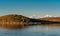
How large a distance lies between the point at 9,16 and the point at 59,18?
56.6m

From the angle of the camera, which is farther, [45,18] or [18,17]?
[45,18]

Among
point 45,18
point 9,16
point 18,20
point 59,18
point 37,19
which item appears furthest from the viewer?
point 59,18

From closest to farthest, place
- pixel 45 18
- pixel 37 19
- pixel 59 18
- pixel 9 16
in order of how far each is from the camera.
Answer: pixel 9 16 → pixel 37 19 → pixel 45 18 → pixel 59 18

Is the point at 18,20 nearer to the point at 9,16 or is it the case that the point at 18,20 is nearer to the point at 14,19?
the point at 14,19

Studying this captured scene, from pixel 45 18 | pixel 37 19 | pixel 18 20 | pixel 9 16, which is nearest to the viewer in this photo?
pixel 18 20

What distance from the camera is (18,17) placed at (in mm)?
122000

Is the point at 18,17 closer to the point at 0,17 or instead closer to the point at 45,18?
the point at 0,17

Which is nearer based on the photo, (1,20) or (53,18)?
(1,20)

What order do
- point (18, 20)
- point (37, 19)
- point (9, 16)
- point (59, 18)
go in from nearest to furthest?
Answer: point (18, 20), point (9, 16), point (37, 19), point (59, 18)

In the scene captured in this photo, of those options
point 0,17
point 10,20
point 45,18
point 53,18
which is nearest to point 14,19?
point 10,20

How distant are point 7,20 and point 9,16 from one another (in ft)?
28.1

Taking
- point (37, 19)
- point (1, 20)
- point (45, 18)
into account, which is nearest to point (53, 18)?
point (45, 18)

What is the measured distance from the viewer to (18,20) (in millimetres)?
115500

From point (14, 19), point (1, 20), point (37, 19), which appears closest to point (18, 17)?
point (14, 19)
